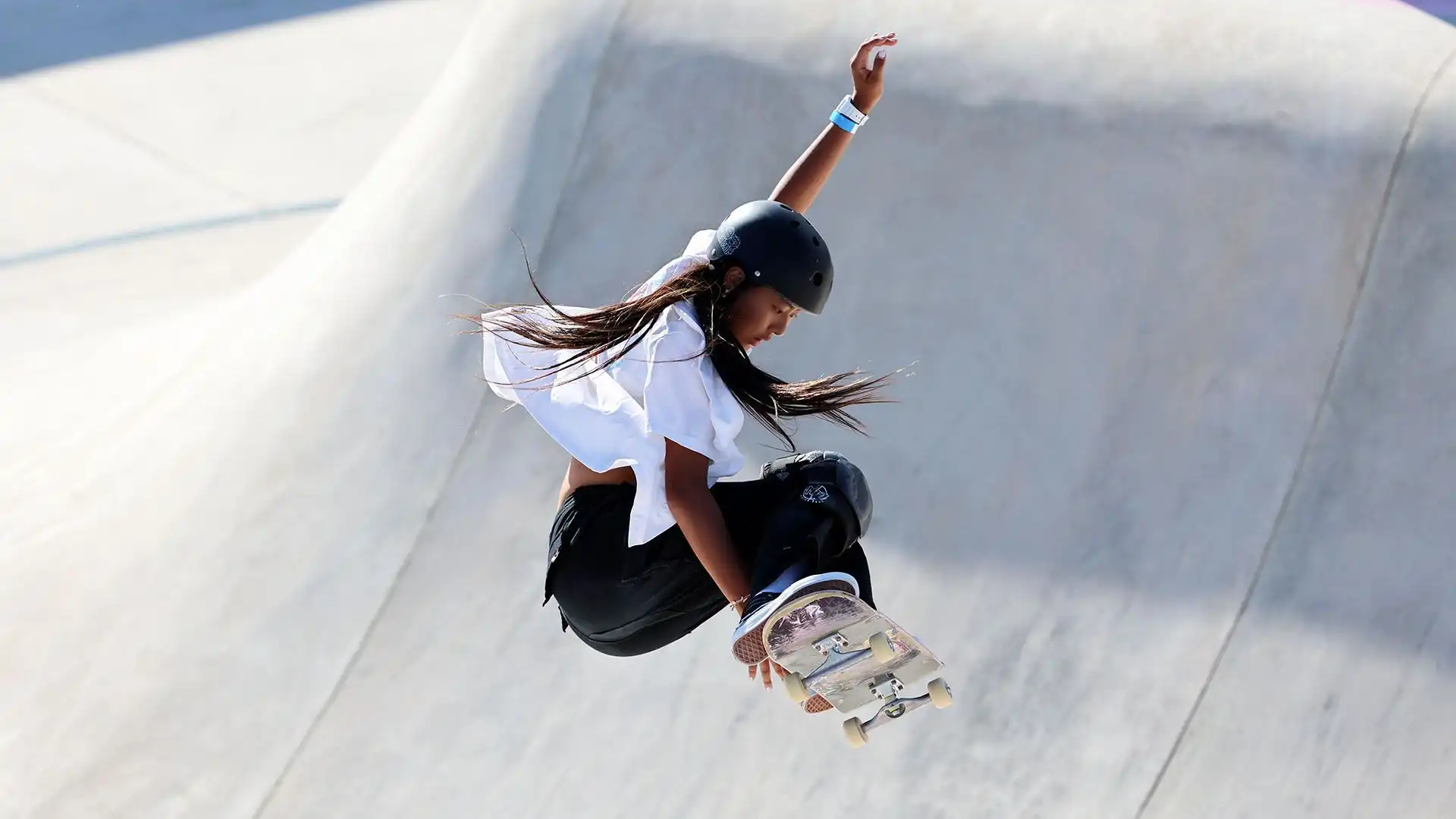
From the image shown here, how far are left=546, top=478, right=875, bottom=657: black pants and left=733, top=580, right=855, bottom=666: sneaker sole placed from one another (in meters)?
0.15

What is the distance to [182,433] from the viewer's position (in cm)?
600

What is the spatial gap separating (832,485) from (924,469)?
1.82 metres

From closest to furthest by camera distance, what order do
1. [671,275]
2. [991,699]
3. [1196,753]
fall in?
1. [671,275]
2. [1196,753]
3. [991,699]

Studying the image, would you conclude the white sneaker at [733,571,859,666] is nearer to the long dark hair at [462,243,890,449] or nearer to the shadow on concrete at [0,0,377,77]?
the long dark hair at [462,243,890,449]

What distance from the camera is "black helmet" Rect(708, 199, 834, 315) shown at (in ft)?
10.4

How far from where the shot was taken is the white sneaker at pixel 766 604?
3021 mm

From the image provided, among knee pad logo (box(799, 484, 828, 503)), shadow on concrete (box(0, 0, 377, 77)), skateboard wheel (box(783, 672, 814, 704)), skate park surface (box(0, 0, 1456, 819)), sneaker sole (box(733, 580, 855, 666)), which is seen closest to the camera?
sneaker sole (box(733, 580, 855, 666))

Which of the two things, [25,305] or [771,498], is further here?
[25,305]

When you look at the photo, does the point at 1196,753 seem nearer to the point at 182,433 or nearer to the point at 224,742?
the point at 224,742

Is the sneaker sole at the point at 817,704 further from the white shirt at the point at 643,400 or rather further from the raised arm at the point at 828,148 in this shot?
the raised arm at the point at 828,148

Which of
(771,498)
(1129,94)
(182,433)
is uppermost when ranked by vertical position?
(1129,94)

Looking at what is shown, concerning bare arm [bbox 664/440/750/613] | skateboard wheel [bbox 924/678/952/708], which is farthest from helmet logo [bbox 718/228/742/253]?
skateboard wheel [bbox 924/678/952/708]

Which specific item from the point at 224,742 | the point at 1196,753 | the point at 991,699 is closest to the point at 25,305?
Result: the point at 224,742

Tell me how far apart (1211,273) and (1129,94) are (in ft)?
2.51
